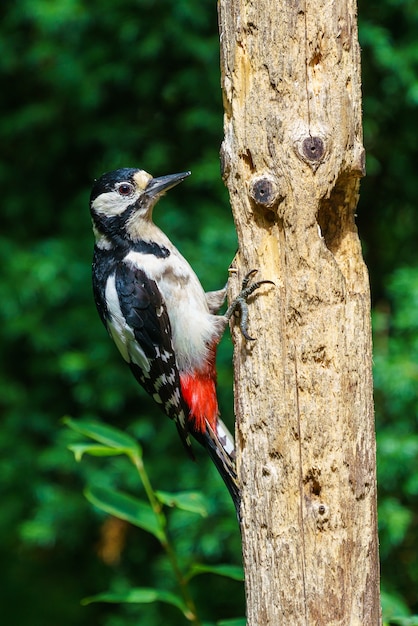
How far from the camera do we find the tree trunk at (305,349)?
2215mm

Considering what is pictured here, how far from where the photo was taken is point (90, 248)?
4289 mm

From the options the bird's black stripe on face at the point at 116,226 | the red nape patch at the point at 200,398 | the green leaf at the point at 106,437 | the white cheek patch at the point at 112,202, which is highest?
the white cheek patch at the point at 112,202

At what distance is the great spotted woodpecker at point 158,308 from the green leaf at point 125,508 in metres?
Result: 0.68

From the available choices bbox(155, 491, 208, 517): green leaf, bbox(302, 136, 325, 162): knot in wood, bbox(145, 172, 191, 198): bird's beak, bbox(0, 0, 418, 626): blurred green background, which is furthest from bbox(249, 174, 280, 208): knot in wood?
bbox(0, 0, 418, 626): blurred green background

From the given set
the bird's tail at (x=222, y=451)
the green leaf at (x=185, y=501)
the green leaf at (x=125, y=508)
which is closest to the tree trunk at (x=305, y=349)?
the green leaf at (x=185, y=501)

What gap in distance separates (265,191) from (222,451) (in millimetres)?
1100

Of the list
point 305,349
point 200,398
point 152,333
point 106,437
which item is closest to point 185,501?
point 106,437

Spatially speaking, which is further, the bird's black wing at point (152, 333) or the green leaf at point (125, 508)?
the bird's black wing at point (152, 333)

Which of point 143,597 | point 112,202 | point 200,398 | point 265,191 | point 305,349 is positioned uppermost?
point 265,191

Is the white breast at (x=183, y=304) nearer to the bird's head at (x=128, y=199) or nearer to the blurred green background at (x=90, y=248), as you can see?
the bird's head at (x=128, y=199)

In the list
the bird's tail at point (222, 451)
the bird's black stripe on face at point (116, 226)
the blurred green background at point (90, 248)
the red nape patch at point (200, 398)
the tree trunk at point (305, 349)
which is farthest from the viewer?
the blurred green background at point (90, 248)

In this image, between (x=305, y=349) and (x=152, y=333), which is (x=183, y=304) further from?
(x=305, y=349)

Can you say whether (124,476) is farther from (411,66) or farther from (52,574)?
(411,66)

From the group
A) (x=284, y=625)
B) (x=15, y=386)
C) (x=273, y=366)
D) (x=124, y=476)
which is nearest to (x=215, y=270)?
(x=124, y=476)
